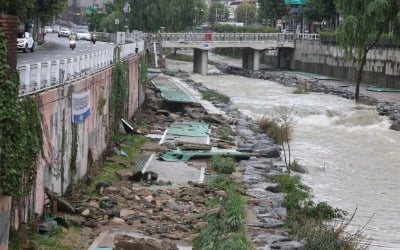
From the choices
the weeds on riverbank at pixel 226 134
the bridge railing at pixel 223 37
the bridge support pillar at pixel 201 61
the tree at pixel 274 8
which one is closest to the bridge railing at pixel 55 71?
the weeds on riverbank at pixel 226 134

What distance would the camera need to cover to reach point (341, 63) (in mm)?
75938

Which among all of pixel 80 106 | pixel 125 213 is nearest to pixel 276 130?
pixel 80 106

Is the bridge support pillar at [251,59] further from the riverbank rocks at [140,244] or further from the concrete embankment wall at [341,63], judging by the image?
the riverbank rocks at [140,244]

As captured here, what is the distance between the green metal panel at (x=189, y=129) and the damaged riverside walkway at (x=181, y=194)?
0.05m

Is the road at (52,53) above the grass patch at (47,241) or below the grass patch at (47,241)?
above

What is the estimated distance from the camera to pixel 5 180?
1269cm

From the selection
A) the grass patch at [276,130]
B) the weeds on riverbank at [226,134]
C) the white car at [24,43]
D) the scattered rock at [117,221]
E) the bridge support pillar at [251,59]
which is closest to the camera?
the scattered rock at [117,221]

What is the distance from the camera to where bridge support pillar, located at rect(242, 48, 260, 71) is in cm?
8825

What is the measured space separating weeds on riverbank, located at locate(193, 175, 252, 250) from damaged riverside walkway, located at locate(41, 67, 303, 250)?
23mm

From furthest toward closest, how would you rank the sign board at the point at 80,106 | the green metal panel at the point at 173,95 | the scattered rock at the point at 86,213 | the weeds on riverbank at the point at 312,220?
the green metal panel at the point at 173,95
the sign board at the point at 80,106
the scattered rock at the point at 86,213
the weeds on riverbank at the point at 312,220

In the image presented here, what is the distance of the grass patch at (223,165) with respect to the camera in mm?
24984

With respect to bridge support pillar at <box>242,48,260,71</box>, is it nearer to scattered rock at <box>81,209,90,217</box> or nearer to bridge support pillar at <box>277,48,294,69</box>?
bridge support pillar at <box>277,48,294,69</box>

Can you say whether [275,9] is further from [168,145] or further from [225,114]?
[168,145]

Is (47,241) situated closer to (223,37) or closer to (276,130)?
(276,130)
